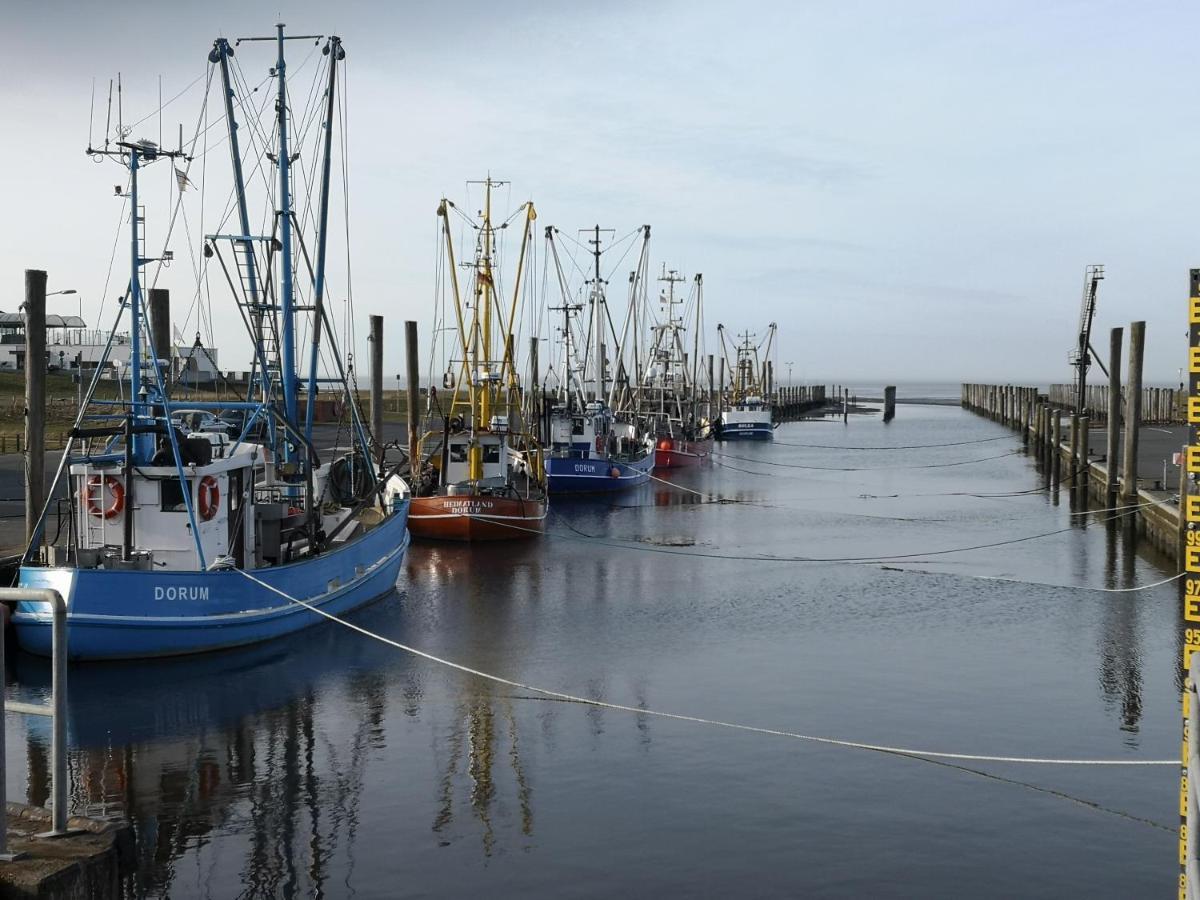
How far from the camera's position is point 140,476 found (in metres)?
20.4

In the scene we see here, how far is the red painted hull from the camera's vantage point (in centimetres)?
6694

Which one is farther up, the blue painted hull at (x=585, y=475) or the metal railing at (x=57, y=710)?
the metal railing at (x=57, y=710)

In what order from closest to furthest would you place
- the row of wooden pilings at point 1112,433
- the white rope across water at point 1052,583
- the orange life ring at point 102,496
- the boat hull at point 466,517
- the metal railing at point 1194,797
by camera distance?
the metal railing at point 1194,797, the orange life ring at point 102,496, the white rope across water at point 1052,583, the boat hull at point 466,517, the row of wooden pilings at point 1112,433

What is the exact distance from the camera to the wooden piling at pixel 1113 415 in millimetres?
40938

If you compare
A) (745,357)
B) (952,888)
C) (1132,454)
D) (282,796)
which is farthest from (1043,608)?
(745,357)

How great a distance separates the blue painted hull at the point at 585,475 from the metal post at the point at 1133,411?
66.8ft

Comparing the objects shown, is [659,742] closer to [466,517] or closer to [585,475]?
[466,517]

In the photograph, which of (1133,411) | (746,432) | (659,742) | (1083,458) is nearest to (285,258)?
(659,742)

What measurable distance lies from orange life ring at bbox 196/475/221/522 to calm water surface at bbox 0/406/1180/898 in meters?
2.39

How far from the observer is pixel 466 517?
117ft

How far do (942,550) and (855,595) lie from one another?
811 cm

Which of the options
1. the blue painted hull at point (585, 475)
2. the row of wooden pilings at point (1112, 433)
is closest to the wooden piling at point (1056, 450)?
the row of wooden pilings at point (1112, 433)

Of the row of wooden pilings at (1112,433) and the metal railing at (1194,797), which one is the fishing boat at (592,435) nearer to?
the row of wooden pilings at (1112,433)

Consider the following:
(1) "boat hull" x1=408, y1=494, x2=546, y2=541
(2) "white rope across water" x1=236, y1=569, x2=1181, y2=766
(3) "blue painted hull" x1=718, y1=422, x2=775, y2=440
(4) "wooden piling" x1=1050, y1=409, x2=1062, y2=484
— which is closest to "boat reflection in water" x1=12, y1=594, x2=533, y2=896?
(2) "white rope across water" x1=236, y1=569, x2=1181, y2=766
